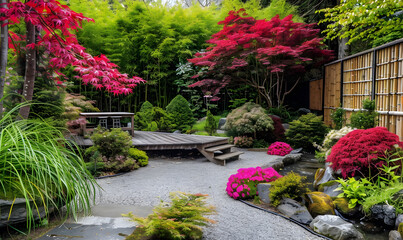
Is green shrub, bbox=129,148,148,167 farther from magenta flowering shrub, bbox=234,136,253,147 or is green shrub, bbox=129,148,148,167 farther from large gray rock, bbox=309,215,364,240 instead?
large gray rock, bbox=309,215,364,240

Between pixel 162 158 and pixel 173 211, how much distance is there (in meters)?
4.29

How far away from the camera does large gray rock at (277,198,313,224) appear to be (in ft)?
9.63

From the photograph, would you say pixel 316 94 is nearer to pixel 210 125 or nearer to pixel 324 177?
pixel 210 125

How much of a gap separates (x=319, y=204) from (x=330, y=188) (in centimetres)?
74

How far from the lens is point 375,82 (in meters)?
5.73

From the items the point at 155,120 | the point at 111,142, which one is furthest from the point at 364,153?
the point at 155,120

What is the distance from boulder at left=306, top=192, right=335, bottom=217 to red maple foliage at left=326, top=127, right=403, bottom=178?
0.56 m

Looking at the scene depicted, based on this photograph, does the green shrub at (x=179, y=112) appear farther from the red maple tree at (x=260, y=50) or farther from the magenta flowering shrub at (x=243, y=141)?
the magenta flowering shrub at (x=243, y=141)

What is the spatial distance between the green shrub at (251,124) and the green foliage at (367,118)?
2.23 m

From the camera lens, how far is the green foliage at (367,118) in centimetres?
547

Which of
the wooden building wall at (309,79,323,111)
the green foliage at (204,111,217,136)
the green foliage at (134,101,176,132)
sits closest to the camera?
the green foliage at (204,111,217,136)

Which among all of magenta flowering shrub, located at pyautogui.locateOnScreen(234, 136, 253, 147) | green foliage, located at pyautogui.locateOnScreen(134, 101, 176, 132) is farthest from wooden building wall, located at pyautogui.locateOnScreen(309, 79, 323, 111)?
green foliage, located at pyautogui.locateOnScreen(134, 101, 176, 132)

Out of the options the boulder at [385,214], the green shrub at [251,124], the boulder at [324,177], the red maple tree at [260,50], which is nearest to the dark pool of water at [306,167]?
the boulder at [324,177]

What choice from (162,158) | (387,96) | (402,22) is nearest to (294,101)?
(402,22)
